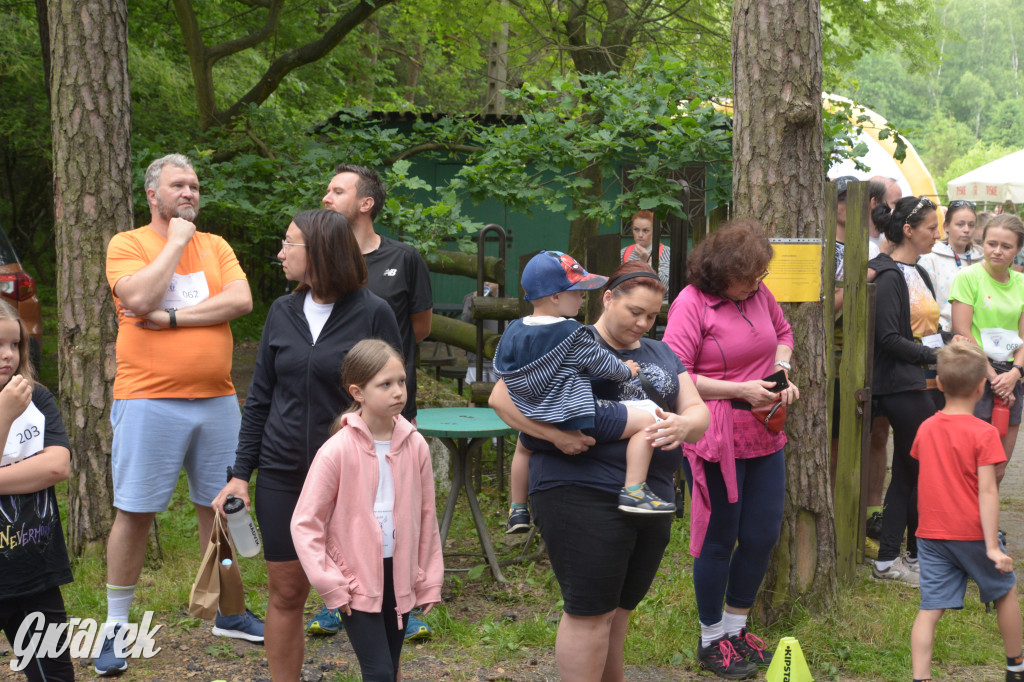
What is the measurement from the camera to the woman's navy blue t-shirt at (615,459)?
305 centimetres

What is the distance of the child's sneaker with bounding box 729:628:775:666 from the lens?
4.03 metres

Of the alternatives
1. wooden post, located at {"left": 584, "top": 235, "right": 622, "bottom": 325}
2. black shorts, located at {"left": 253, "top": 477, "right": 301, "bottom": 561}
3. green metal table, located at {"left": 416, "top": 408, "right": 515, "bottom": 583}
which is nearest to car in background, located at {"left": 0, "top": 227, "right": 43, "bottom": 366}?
green metal table, located at {"left": 416, "top": 408, "right": 515, "bottom": 583}

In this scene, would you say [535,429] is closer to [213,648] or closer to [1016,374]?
[213,648]

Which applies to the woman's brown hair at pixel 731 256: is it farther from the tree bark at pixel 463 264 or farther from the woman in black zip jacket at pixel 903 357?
the tree bark at pixel 463 264

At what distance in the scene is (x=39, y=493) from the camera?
123 inches

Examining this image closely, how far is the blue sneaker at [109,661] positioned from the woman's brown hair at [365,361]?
1758 mm

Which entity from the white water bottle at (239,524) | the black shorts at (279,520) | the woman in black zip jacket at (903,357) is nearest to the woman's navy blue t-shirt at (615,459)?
the black shorts at (279,520)

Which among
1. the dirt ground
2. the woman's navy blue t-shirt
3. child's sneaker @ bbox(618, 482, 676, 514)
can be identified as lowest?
the dirt ground

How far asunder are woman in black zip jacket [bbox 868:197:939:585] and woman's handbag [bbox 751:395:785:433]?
162 centimetres

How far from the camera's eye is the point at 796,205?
4332mm

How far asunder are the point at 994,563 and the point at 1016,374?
78.2 inches

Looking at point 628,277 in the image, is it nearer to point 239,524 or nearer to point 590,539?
point 590,539

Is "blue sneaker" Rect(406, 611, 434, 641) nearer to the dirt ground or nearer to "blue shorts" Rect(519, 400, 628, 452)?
the dirt ground

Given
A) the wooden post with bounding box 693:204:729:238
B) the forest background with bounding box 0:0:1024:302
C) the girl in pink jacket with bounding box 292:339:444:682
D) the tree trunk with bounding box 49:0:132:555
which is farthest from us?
the forest background with bounding box 0:0:1024:302
